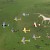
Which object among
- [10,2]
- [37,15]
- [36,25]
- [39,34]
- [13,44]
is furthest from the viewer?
[10,2]

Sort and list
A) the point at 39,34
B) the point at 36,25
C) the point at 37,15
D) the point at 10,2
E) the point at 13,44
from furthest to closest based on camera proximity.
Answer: the point at 10,2 → the point at 37,15 → the point at 36,25 → the point at 39,34 → the point at 13,44

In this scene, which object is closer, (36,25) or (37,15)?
(36,25)

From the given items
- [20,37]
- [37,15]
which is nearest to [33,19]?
[37,15]

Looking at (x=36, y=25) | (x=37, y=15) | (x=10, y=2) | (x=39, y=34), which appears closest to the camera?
(x=39, y=34)

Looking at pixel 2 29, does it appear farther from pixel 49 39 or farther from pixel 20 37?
pixel 49 39

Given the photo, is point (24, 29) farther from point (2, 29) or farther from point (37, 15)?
point (37, 15)

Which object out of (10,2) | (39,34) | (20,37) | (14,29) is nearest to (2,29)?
(14,29)
